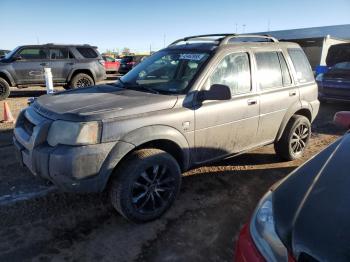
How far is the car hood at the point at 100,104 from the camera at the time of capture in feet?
10.3

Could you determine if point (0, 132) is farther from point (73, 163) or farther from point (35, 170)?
point (73, 163)

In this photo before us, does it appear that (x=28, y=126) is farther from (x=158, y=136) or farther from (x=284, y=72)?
(x=284, y=72)

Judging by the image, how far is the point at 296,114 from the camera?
5.16 metres

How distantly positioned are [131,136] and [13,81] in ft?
32.1

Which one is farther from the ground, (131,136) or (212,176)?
(131,136)

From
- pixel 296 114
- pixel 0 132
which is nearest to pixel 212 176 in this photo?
pixel 296 114

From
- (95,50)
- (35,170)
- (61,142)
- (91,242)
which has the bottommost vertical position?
(91,242)

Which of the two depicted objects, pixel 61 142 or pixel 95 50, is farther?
pixel 95 50

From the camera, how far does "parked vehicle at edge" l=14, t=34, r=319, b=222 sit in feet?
10.0

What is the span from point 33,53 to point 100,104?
9.73m

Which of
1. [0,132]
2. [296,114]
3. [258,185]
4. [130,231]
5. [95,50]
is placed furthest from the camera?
[95,50]

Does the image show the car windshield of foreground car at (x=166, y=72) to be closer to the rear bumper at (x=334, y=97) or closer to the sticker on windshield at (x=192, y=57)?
the sticker on windshield at (x=192, y=57)

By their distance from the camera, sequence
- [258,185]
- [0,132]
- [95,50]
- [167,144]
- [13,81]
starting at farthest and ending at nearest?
[95,50], [13,81], [0,132], [258,185], [167,144]

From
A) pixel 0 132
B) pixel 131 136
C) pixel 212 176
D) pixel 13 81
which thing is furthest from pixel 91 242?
pixel 13 81
